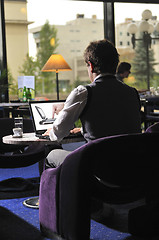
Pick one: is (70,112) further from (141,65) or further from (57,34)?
(141,65)

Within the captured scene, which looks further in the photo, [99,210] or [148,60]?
[148,60]

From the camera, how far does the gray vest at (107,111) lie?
2.56 metres

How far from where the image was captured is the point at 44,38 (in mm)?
7871

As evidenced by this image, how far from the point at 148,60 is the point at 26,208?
597cm

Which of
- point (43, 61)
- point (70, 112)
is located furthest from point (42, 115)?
point (43, 61)

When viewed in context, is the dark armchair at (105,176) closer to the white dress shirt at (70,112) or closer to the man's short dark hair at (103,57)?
the white dress shirt at (70,112)

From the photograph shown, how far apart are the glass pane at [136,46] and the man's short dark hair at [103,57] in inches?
237

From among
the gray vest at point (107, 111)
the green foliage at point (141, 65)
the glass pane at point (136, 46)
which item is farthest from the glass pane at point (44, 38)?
the gray vest at point (107, 111)

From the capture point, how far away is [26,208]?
361cm

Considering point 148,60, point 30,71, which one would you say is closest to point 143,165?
point 30,71

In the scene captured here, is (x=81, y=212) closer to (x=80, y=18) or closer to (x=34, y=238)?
(x=34, y=238)

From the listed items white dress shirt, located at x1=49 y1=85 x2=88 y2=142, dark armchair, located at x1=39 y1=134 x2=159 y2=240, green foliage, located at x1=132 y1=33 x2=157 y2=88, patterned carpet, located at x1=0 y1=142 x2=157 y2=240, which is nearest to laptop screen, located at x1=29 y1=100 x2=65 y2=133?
white dress shirt, located at x1=49 y1=85 x2=88 y2=142

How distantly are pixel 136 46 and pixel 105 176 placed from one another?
6.97 meters

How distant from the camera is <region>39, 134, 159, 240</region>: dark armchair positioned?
86.4 inches
